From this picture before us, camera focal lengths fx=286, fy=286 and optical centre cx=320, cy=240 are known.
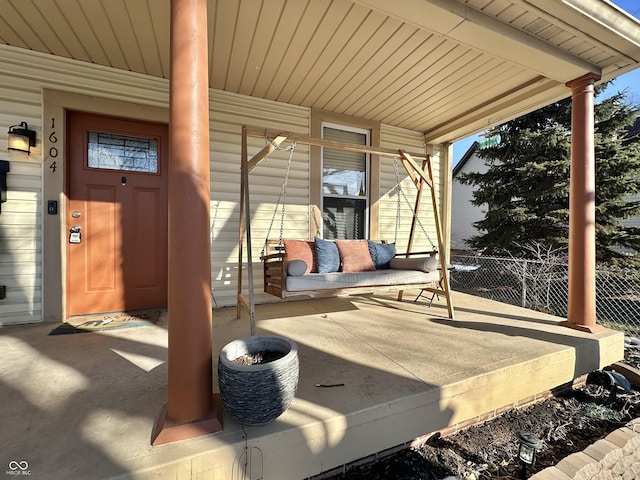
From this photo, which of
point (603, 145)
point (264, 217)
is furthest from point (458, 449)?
point (603, 145)

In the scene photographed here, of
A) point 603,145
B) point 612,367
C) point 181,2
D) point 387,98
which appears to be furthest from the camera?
point 603,145

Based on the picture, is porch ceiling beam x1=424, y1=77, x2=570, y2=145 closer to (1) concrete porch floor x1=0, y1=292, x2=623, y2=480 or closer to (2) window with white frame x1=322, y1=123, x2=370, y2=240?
(2) window with white frame x1=322, y1=123, x2=370, y2=240

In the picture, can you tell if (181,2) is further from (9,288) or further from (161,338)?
(9,288)

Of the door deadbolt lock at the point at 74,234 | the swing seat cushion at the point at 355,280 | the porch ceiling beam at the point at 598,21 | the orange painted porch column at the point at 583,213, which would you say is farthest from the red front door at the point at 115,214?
the orange painted porch column at the point at 583,213

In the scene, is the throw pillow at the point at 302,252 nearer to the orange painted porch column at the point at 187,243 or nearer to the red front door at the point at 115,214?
the red front door at the point at 115,214

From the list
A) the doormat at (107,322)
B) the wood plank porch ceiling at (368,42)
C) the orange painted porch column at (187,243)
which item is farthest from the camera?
the doormat at (107,322)

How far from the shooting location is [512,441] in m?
1.67

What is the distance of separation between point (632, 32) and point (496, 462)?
3.33m

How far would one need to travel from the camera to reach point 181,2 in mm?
1342

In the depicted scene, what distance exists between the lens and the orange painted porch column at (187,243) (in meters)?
1.28

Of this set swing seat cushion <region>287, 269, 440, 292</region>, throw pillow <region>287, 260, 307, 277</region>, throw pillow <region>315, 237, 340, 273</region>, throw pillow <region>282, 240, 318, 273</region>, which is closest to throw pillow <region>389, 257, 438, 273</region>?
swing seat cushion <region>287, 269, 440, 292</region>

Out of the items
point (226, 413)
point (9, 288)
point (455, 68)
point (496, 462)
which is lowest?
point (496, 462)

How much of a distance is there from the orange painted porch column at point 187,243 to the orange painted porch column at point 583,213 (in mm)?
3180

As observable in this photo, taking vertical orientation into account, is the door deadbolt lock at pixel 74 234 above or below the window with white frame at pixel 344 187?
below
